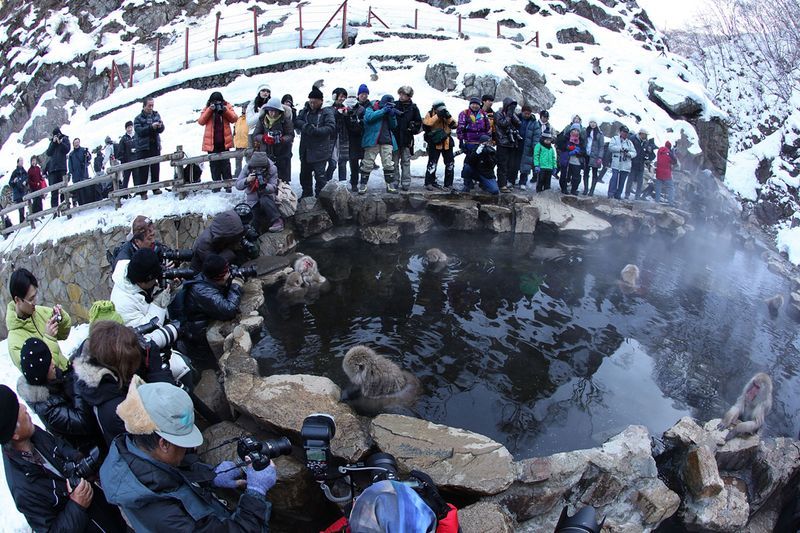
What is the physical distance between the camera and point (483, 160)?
34.2 ft

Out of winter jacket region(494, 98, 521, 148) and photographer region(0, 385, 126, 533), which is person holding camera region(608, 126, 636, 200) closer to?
winter jacket region(494, 98, 521, 148)

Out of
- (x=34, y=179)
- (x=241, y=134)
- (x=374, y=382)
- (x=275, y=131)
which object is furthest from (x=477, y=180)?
(x=34, y=179)

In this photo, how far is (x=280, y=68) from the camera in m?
17.4

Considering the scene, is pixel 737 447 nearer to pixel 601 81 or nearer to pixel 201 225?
pixel 201 225

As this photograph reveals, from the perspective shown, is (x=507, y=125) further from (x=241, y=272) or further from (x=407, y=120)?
(x=241, y=272)

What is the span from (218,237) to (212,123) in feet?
13.4

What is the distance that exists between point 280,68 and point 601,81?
10592 mm

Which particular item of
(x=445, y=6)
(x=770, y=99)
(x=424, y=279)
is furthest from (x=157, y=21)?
(x=770, y=99)

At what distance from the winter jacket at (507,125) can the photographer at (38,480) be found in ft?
30.8

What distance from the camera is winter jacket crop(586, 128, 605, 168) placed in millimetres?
11555

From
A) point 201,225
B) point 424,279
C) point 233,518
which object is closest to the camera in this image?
point 233,518

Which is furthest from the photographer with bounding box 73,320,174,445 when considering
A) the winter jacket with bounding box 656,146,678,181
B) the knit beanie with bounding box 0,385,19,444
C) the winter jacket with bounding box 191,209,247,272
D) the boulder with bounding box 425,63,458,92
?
the boulder with bounding box 425,63,458,92

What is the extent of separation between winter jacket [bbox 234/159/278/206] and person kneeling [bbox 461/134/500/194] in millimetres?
4039

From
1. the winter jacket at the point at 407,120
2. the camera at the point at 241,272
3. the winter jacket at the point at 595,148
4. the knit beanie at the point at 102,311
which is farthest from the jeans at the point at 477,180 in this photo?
the knit beanie at the point at 102,311
